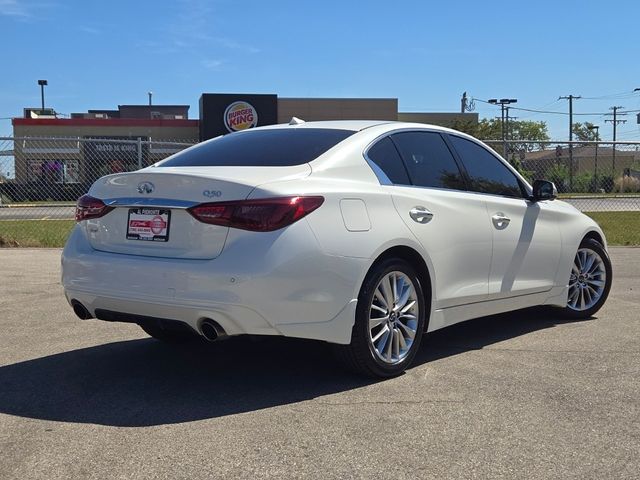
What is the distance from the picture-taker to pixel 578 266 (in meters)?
6.56

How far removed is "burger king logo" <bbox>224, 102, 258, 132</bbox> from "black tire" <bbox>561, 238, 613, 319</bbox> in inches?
1440

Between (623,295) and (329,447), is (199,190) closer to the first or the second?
(329,447)

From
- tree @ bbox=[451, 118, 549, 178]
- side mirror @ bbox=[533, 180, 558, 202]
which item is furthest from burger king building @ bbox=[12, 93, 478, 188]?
side mirror @ bbox=[533, 180, 558, 202]

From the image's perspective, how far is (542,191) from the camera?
237 inches

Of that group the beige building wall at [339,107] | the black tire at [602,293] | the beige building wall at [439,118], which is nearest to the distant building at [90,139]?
the beige building wall at [339,107]

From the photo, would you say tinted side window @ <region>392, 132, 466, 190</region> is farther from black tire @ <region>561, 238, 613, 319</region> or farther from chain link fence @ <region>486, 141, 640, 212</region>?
chain link fence @ <region>486, 141, 640, 212</region>

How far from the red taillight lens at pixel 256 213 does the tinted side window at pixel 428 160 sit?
1265 mm

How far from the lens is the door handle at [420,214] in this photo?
4.68m

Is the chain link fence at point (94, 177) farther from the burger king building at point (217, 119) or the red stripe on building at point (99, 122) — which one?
the red stripe on building at point (99, 122)

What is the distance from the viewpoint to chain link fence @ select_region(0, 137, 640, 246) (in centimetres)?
1323

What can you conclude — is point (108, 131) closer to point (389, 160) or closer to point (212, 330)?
point (389, 160)

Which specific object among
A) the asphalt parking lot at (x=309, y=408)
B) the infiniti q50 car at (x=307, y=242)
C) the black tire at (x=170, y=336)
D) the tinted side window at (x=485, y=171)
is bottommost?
the asphalt parking lot at (x=309, y=408)

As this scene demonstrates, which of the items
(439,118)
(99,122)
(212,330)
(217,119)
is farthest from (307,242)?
(439,118)

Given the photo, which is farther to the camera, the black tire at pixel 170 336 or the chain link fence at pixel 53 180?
the chain link fence at pixel 53 180
